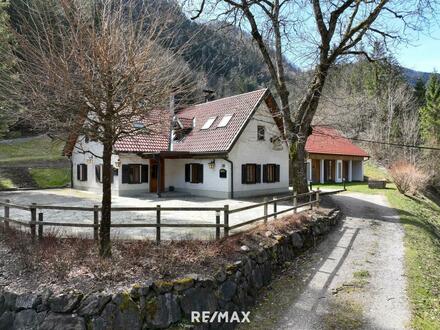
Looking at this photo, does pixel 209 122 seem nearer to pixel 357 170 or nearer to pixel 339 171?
pixel 339 171

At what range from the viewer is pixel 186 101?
25.3 feet

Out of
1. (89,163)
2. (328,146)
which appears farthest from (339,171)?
(89,163)

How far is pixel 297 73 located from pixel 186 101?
39.4 ft

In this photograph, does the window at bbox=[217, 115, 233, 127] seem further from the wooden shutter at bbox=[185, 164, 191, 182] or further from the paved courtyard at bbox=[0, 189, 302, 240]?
the paved courtyard at bbox=[0, 189, 302, 240]

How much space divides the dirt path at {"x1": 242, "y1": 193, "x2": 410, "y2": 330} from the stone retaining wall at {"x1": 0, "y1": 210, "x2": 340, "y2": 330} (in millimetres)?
1038

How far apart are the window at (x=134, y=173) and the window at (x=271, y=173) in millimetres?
7240

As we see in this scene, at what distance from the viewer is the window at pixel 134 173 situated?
64.5 feet

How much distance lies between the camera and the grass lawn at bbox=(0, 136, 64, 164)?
30.8 metres

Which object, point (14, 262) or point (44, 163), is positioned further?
point (44, 163)

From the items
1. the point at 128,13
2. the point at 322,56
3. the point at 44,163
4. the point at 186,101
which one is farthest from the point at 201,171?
the point at 44,163

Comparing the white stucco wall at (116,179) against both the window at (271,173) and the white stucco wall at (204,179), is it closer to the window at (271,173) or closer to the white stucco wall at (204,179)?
the white stucco wall at (204,179)

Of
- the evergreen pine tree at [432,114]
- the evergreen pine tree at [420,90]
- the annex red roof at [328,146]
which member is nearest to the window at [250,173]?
the annex red roof at [328,146]

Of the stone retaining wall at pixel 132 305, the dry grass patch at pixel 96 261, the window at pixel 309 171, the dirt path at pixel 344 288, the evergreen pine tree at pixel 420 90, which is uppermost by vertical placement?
the evergreen pine tree at pixel 420 90

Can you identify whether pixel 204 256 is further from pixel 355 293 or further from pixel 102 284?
pixel 355 293
